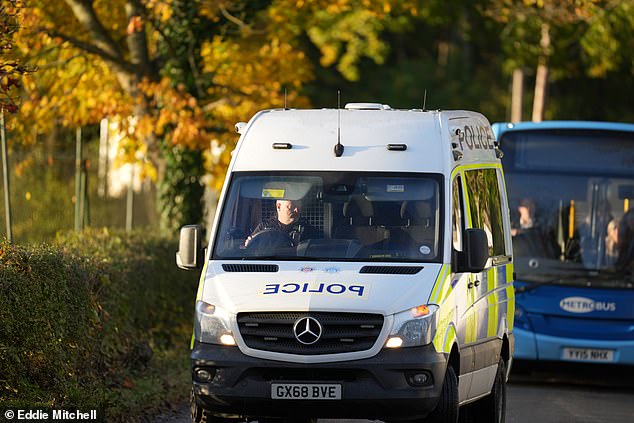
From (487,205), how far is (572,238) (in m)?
4.64

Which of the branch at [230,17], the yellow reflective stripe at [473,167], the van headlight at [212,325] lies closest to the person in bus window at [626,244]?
the yellow reflective stripe at [473,167]

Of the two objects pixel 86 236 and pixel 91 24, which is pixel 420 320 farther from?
pixel 91 24

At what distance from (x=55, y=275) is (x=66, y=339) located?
0.62 m

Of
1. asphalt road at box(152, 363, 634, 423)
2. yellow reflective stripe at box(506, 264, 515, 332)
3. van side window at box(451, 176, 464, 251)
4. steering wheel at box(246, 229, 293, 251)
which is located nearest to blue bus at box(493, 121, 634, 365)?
asphalt road at box(152, 363, 634, 423)

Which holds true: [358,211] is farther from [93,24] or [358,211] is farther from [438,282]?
[93,24]

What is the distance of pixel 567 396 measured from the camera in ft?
50.8

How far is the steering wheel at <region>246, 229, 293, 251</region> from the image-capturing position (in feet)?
35.0

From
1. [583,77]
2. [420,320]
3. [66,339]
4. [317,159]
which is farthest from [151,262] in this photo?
[583,77]

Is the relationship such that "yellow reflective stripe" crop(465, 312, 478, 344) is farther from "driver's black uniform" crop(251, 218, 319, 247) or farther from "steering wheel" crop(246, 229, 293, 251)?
"steering wheel" crop(246, 229, 293, 251)

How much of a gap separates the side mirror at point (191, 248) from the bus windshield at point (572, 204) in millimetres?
6757

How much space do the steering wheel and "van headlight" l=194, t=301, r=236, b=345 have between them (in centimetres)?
76

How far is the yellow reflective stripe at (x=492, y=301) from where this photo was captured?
38.7 feet

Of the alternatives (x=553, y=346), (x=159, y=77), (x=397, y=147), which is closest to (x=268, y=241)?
(x=397, y=147)

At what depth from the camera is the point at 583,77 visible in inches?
2004
